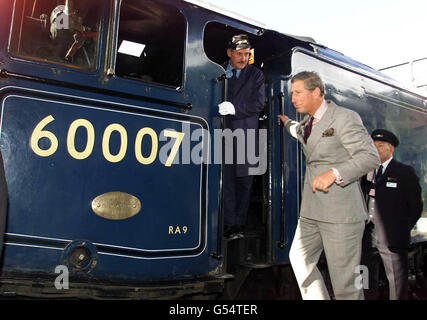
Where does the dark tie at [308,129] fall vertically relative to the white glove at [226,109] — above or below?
below

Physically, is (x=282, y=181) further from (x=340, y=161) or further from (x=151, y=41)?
(x=151, y=41)

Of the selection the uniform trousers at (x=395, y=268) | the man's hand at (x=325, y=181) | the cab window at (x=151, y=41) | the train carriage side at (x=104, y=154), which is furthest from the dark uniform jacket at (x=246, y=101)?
the uniform trousers at (x=395, y=268)

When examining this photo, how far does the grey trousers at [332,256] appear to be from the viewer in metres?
2.37

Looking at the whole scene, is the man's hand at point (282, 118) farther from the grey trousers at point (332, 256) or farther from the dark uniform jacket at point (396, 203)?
the dark uniform jacket at point (396, 203)

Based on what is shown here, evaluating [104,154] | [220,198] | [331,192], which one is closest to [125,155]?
[104,154]

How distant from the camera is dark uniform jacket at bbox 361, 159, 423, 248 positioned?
A: 12.3 ft

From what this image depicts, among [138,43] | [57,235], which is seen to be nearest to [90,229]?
[57,235]

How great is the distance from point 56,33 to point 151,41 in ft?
3.38

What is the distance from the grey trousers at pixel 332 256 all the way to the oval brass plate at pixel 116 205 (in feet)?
3.86

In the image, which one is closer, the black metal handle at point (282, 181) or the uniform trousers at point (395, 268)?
the black metal handle at point (282, 181)

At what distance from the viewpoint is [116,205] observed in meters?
2.51

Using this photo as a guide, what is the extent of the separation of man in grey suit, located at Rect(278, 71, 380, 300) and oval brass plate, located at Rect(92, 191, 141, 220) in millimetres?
1172

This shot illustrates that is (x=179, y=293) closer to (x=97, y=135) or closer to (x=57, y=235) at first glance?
(x=57, y=235)

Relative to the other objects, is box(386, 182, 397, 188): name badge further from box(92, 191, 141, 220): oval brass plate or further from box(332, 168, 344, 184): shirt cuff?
box(92, 191, 141, 220): oval brass plate
